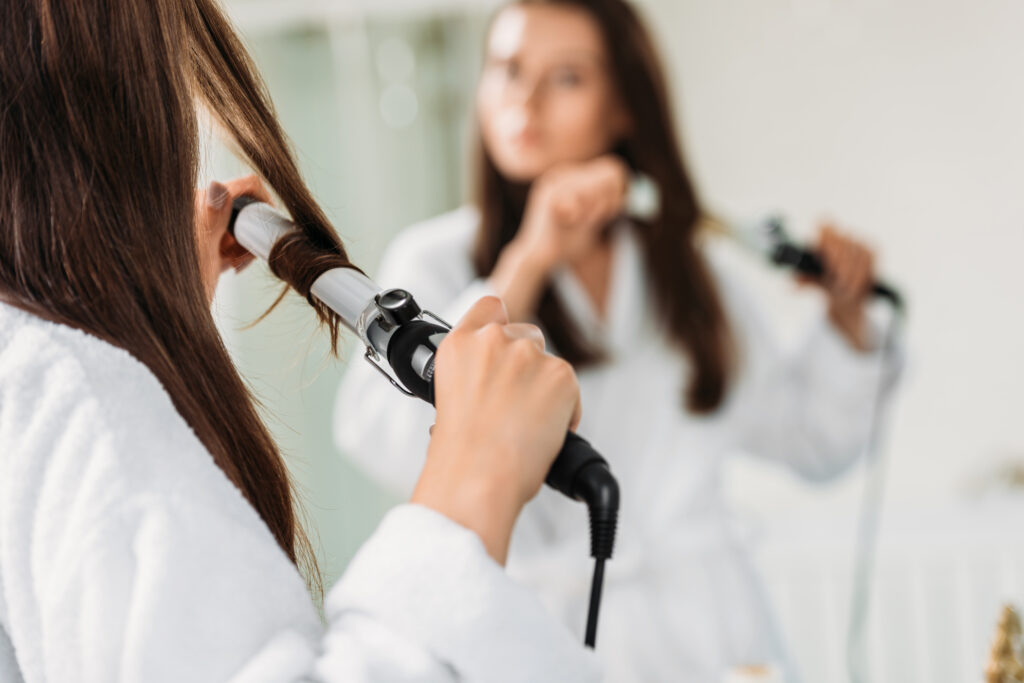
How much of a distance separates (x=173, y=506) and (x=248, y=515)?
3cm

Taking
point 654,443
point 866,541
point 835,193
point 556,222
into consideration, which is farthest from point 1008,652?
point 835,193

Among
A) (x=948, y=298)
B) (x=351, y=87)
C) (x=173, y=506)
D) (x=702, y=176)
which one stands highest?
(x=173, y=506)

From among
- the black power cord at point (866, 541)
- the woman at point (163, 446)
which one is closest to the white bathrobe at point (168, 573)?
the woman at point (163, 446)

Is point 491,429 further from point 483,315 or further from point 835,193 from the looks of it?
point 835,193

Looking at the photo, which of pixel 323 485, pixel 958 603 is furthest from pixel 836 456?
pixel 323 485

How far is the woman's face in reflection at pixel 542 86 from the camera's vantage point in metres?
0.95

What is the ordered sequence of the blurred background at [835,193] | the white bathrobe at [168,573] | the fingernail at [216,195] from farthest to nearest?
the blurred background at [835,193], the fingernail at [216,195], the white bathrobe at [168,573]

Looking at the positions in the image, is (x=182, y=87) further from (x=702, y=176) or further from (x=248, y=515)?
(x=702, y=176)

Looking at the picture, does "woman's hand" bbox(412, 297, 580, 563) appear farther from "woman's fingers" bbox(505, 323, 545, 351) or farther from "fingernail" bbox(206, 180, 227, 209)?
"fingernail" bbox(206, 180, 227, 209)

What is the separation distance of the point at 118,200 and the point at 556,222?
60 cm

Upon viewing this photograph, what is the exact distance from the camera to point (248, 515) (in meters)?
0.33

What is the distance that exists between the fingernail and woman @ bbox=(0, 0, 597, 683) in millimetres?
34

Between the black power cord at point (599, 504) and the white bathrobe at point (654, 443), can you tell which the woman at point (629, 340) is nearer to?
the white bathrobe at point (654, 443)

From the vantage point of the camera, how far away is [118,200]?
352mm
